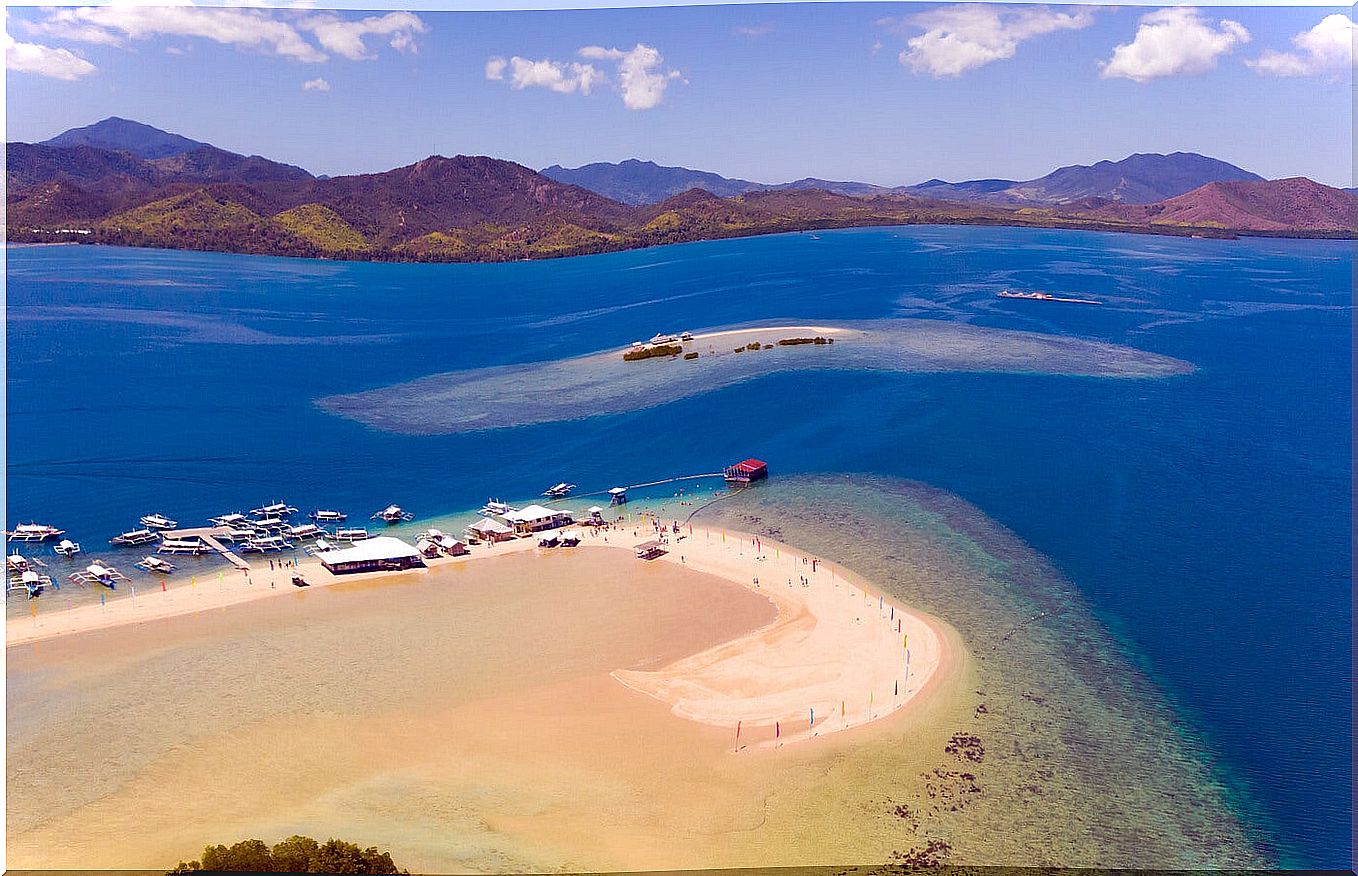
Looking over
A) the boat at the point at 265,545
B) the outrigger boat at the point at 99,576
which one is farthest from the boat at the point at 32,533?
the boat at the point at 265,545

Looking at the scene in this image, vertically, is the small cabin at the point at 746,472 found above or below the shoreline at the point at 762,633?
above

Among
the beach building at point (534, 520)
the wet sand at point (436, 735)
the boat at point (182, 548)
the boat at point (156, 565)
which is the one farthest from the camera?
the beach building at point (534, 520)

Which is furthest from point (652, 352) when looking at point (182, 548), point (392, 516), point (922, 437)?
point (182, 548)

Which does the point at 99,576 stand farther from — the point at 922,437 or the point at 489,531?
the point at 922,437

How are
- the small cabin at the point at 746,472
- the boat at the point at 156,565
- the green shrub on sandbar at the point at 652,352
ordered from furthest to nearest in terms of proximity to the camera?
the green shrub on sandbar at the point at 652,352 < the small cabin at the point at 746,472 < the boat at the point at 156,565

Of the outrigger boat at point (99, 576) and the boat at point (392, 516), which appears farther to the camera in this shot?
the boat at point (392, 516)

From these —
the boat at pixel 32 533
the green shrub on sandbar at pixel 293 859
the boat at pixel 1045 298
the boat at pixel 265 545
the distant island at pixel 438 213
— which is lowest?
the boat at pixel 265 545

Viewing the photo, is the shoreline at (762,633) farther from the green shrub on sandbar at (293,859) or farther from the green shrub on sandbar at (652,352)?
the green shrub on sandbar at (652,352)
